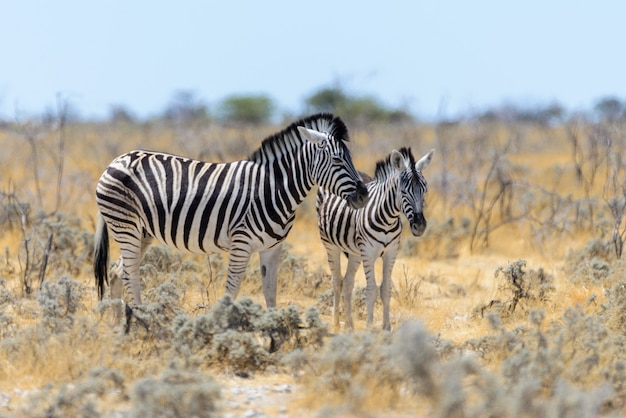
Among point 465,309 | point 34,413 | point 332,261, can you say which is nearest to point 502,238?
point 465,309

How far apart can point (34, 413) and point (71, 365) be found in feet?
2.89

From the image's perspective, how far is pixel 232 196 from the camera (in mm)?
7719

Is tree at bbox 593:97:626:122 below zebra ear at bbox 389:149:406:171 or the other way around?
the other way around

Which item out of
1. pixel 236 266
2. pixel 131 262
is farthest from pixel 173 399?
pixel 131 262

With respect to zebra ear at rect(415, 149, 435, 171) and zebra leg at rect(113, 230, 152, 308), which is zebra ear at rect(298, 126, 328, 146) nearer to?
zebra ear at rect(415, 149, 435, 171)

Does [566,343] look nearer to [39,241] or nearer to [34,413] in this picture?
[34,413]

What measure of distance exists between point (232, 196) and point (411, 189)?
1.70 meters

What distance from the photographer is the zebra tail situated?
8.23m

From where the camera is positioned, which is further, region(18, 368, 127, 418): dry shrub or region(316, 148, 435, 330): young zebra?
region(316, 148, 435, 330): young zebra

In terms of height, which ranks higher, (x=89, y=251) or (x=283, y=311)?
(x=89, y=251)

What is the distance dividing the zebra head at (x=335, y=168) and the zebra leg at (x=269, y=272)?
2.65 ft

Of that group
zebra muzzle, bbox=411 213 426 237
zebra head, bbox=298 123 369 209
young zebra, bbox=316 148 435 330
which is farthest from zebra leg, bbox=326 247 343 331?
zebra muzzle, bbox=411 213 426 237

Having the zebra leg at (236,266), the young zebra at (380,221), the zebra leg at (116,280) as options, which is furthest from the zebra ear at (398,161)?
the zebra leg at (116,280)

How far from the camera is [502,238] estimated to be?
12992 mm
